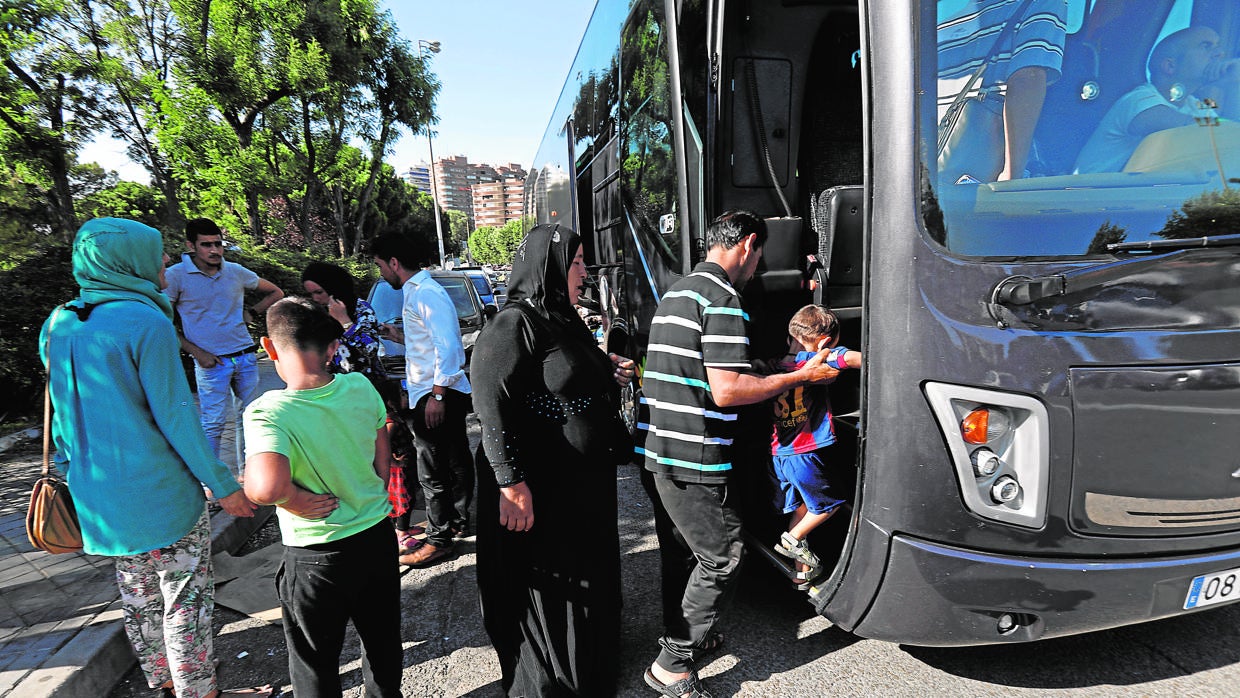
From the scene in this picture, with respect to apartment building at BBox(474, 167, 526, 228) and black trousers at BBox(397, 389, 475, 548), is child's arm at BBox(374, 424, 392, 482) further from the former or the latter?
apartment building at BBox(474, 167, 526, 228)

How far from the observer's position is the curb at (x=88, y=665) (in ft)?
7.89

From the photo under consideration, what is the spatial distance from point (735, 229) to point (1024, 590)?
153 centimetres

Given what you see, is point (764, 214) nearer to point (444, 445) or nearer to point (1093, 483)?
point (1093, 483)

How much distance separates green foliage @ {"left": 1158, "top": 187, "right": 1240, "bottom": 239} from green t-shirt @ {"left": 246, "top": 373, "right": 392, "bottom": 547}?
2625 mm

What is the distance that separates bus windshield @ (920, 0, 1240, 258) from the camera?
1860 mm

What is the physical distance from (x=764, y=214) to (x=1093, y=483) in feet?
6.00

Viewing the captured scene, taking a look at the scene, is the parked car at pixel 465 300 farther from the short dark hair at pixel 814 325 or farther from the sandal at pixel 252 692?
the short dark hair at pixel 814 325

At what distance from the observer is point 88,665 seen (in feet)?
8.39

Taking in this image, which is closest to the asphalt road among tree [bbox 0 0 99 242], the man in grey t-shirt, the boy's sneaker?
the boy's sneaker

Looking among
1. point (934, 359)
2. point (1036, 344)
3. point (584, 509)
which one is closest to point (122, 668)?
point (584, 509)

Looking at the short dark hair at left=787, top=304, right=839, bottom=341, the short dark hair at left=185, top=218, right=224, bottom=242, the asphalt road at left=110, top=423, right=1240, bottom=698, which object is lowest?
the asphalt road at left=110, top=423, right=1240, bottom=698

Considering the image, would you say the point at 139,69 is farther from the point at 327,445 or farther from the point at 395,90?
the point at 327,445

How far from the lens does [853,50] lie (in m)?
3.31

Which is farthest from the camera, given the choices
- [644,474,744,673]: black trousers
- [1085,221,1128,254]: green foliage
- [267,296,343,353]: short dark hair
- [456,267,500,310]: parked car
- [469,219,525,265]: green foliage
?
[469,219,525,265]: green foliage
